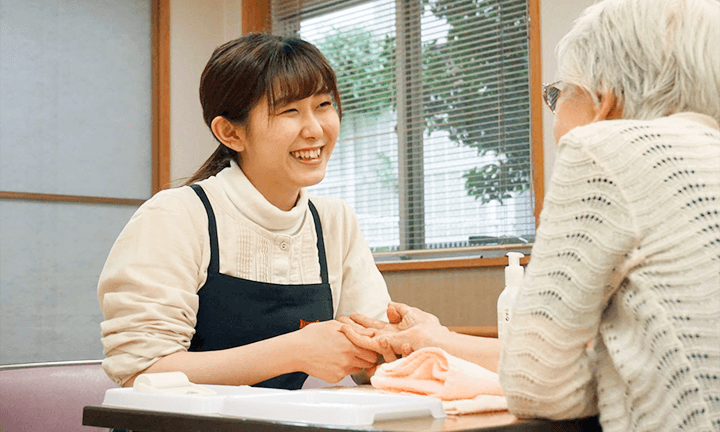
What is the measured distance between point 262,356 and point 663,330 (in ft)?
2.43

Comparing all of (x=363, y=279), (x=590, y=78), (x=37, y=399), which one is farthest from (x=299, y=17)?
(x=590, y=78)

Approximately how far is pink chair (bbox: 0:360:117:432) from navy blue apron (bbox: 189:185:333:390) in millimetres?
265

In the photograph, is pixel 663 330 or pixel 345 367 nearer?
pixel 663 330

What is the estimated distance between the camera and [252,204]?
1699 mm

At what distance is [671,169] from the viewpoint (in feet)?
2.82

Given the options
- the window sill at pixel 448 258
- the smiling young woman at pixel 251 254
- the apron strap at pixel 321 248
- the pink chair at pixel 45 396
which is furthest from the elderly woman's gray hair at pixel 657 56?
the window sill at pixel 448 258

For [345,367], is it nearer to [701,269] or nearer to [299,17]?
[701,269]

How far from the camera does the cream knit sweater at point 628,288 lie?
0.83m

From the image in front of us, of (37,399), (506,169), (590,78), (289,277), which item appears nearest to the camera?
(590,78)

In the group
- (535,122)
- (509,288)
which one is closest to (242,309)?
(509,288)

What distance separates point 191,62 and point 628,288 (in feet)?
12.8

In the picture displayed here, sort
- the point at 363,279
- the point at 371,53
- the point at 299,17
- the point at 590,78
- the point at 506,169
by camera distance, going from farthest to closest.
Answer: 1. the point at 299,17
2. the point at 371,53
3. the point at 506,169
4. the point at 363,279
5. the point at 590,78

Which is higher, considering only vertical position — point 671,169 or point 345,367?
point 671,169

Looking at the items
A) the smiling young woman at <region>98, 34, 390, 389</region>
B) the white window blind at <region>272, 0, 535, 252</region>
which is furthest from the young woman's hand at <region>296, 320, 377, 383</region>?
the white window blind at <region>272, 0, 535, 252</region>
